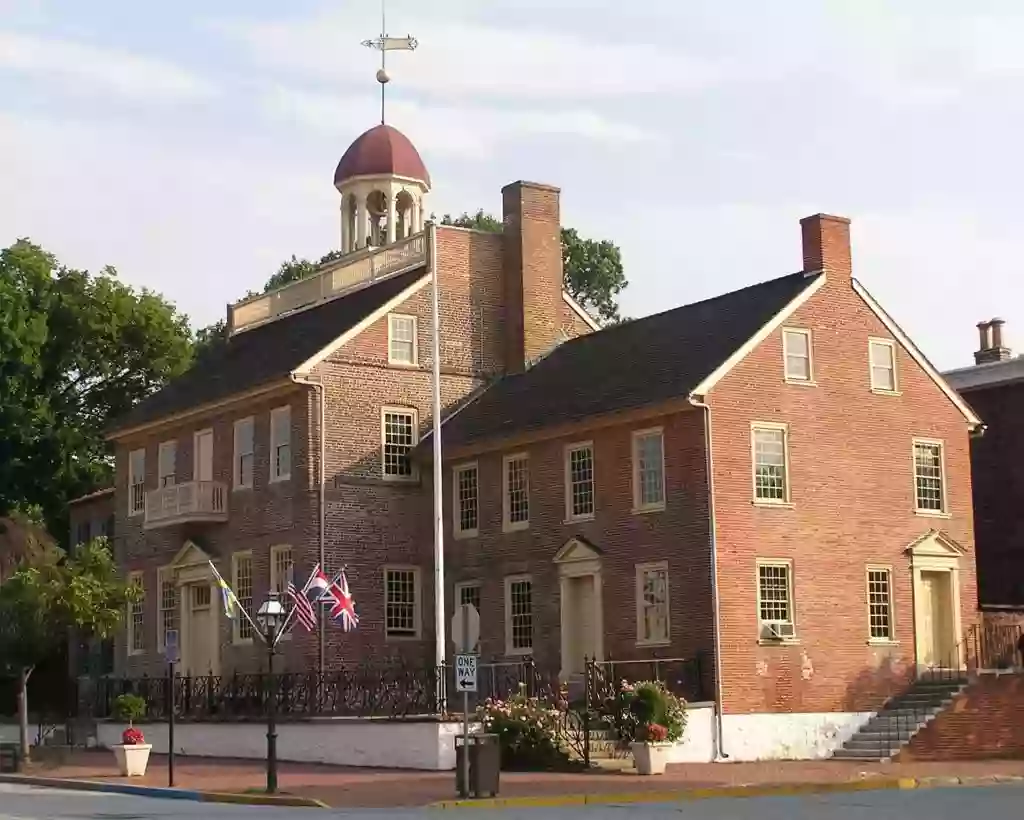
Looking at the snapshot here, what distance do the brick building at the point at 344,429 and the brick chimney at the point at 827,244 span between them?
8.11 metres

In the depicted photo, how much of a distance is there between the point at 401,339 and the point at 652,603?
10.4m

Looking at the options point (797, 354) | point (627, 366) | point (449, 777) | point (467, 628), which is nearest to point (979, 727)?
point (797, 354)

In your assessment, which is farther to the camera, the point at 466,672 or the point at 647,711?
the point at 647,711

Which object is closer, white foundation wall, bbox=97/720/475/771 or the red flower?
white foundation wall, bbox=97/720/475/771

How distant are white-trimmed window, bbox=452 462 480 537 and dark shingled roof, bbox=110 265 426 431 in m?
4.34

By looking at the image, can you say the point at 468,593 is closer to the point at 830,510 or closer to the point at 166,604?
the point at 830,510

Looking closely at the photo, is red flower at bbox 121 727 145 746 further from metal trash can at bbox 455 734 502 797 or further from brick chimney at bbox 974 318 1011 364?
brick chimney at bbox 974 318 1011 364

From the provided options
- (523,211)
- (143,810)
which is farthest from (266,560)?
(143,810)

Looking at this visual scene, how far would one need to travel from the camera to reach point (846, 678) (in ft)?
114

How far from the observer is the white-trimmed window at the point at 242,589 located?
140 feet

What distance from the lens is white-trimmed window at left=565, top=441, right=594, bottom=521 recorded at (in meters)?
37.0

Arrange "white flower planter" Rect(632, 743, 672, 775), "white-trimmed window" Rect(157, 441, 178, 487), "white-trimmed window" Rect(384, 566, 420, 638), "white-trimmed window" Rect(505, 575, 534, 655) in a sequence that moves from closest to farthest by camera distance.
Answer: "white flower planter" Rect(632, 743, 672, 775) → "white-trimmed window" Rect(505, 575, 534, 655) → "white-trimmed window" Rect(384, 566, 420, 638) → "white-trimmed window" Rect(157, 441, 178, 487)

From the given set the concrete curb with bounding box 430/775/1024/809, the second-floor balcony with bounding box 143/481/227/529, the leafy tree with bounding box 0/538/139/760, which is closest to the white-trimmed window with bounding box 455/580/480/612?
the second-floor balcony with bounding box 143/481/227/529

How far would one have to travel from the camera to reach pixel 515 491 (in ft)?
128
